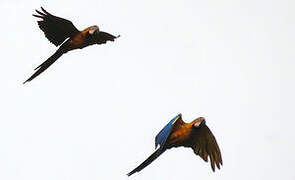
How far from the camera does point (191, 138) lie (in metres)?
10.2

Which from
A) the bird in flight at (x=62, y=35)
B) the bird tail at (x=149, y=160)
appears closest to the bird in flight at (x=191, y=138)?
the bird tail at (x=149, y=160)

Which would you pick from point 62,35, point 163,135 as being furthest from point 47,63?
point 163,135

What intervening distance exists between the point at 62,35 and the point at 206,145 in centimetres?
365

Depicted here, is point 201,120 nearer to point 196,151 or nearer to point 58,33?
point 196,151

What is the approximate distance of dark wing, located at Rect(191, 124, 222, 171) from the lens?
400 inches

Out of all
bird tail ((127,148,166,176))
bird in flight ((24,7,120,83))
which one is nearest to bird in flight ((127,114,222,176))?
bird tail ((127,148,166,176))

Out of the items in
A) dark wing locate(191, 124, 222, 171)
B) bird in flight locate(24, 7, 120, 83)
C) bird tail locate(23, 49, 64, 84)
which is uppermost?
bird in flight locate(24, 7, 120, 83)

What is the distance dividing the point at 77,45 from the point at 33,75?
1032 mm

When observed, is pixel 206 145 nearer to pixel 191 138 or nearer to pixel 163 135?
pixel 191 138

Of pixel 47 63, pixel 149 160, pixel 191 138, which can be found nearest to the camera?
pixel 149 160

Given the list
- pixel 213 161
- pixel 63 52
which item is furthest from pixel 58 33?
pixel 213 161

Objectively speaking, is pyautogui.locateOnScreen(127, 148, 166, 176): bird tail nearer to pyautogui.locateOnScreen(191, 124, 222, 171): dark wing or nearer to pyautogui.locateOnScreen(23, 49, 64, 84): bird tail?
pyautogui.locateOnScreen(191, 124, 222, 171): dark wing

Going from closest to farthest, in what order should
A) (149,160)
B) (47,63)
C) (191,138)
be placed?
(149,160), (191,138), (47,63)

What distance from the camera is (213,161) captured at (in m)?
10.2
